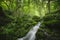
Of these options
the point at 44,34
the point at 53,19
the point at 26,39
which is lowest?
the point at 26,39

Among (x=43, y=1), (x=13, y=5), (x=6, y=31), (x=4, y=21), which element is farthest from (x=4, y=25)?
(x=43, y=1)

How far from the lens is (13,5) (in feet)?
61.3

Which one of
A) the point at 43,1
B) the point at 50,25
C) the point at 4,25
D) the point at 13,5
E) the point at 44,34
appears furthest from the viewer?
the point at 43,1

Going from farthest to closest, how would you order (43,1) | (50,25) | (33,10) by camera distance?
(33,10) < (43,1) < (50,25)

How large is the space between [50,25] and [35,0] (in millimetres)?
9830

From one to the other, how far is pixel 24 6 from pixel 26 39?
1082cm

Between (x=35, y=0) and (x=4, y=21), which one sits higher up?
(x=35, y=0)

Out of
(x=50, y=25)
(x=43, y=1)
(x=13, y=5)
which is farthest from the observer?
(x=43, y=1)

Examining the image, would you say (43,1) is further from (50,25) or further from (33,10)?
(50,25)

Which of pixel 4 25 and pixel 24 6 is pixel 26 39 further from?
pixel 24 6

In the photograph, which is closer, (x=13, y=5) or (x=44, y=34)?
(x=44, y=34)

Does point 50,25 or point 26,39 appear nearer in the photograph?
point 50,25

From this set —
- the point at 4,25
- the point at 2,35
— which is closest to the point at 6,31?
the point at 2,35

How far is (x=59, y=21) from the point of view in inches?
384
